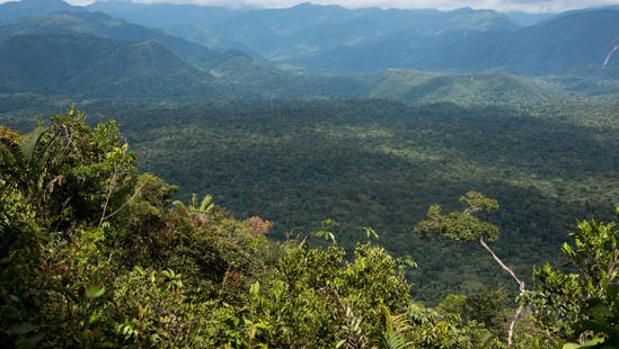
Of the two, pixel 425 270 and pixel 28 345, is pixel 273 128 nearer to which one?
pixel 425 270

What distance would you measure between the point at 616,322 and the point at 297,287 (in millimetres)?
5952

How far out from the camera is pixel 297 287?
29.1ft

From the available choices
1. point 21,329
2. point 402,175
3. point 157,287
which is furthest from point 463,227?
point 402,175

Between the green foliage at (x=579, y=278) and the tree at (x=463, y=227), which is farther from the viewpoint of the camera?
the tree at (x=463, y=227)

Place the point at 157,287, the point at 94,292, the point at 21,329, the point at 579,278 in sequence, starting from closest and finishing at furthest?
the point at 21,329 < the point at 94,292 < the point at 157,287 < the point at 579,278

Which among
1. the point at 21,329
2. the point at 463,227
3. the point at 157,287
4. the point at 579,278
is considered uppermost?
the point at 21,329

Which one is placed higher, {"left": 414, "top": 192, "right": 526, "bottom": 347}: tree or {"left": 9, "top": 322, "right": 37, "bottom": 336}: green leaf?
{"left": 9, "top": 322, "right": 37, "bottom": 336}: green leaf

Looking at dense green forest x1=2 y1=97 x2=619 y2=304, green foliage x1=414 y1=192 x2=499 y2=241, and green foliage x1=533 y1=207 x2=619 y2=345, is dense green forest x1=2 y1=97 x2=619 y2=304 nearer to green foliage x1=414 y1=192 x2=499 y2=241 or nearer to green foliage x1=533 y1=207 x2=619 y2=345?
green foliage x1=414 y1=192 x2=499 y2=241

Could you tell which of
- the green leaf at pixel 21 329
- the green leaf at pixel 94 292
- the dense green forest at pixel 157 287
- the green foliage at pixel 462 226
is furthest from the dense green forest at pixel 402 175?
the green leaf at pixel 21 329

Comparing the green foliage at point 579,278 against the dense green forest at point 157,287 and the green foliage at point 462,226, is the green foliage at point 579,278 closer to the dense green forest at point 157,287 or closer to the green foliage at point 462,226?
the dense green forest at point 157,287

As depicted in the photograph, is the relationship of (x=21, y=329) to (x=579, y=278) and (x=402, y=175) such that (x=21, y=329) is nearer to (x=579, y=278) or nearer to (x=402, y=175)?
(x=579, y=278)

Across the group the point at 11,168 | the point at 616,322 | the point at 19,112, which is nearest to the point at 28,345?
the point at 11,168

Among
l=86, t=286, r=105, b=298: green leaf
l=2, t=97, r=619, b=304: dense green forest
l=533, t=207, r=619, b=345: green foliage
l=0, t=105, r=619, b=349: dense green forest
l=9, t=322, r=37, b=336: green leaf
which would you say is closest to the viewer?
l=9, t=322, r=37, b=336: green leaf

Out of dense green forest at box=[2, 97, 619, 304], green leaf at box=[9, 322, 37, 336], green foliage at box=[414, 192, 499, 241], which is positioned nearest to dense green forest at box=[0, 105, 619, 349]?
green leaf at box=[9, 322, 37, 336]
